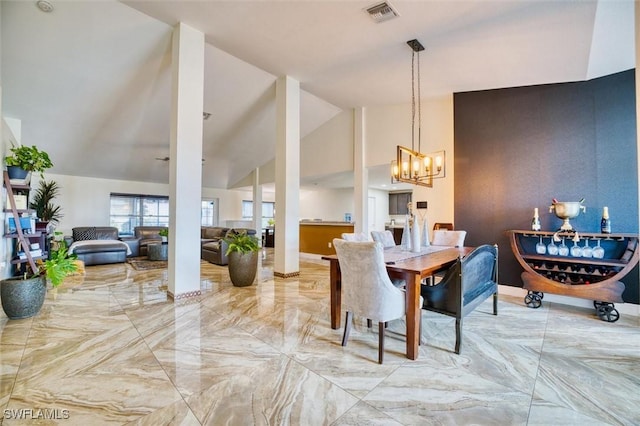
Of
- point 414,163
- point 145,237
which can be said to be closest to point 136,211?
point 145,237

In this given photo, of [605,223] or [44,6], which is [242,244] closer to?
[44,6]

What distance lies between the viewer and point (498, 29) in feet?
9.89

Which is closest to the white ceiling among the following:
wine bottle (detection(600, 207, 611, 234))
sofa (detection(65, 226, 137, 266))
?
wine bottle (detection(600, 207, 611, 234))

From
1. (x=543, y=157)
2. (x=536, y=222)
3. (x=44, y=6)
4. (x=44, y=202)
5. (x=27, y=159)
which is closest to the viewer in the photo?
(x=44, y=6)

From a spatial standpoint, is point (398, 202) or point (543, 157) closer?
point (543, 157)

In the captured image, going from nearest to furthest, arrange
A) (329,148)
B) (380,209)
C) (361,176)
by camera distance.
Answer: (361,176)
(329,148)
(380,209)

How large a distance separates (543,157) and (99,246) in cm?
791

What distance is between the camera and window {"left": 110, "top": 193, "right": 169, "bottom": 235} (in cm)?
842

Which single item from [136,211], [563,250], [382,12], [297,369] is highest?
[382,12]

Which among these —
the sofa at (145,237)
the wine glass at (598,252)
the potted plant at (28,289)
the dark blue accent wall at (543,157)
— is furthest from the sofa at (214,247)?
the wine glass at (598,252)

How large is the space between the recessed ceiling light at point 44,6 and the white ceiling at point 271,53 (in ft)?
0.19

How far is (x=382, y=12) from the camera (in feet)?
9.62

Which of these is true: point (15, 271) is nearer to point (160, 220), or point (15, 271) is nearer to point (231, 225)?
point (160, 220)

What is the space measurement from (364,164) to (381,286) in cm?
407
